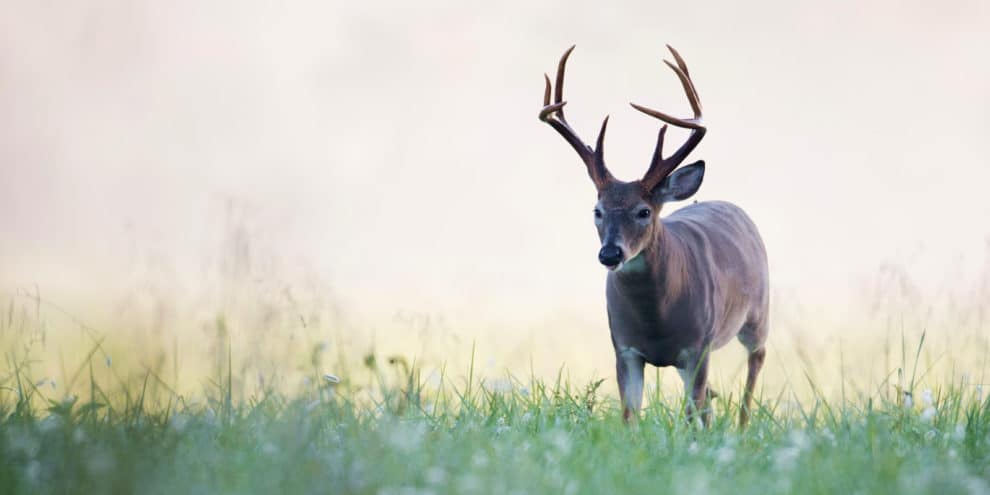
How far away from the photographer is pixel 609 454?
4.84m

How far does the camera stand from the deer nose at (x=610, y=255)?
6711mm

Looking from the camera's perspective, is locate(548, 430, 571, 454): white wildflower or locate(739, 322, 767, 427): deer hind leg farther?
locate(739, 322, 767, 427): deer hind leg

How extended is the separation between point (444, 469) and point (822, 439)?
1710mm

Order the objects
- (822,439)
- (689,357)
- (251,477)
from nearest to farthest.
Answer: (251,477) < (822,439) < (689,357)

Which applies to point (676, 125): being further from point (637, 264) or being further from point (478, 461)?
point (478, 461)

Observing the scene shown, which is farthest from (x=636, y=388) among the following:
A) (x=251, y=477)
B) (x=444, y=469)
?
(x=251, y=477)

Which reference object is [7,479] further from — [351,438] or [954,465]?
[954,465]

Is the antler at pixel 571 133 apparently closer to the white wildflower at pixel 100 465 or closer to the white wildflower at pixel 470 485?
the white wildflower at pixel 470 485

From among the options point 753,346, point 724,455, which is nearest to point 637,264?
point 753,346

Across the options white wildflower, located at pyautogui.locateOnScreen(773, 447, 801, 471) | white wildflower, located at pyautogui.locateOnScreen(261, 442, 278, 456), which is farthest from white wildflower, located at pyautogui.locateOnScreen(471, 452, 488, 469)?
white wildflower, located at pyautogui.locateOnScreen(773, 447, 801, 471)

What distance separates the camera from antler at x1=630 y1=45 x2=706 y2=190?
733cm

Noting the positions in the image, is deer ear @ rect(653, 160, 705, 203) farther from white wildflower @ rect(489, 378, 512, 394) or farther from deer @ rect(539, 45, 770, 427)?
white wildflower @ rect(489, 378, 512, 394)

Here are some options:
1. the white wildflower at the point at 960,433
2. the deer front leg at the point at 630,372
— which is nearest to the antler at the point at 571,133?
the deer front leg at the point at 630,372

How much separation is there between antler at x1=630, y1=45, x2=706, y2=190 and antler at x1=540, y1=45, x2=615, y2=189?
0.86 feet
